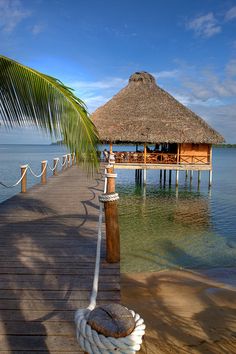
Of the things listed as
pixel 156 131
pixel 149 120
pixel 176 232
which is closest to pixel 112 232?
pixel 176 232

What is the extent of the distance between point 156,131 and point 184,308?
1589cm

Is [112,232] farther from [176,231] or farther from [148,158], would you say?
[148,158]

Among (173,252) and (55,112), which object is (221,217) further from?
(55,112)

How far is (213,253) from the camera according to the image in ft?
34.4

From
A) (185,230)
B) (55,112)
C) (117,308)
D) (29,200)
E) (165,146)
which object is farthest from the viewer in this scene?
(165,146)

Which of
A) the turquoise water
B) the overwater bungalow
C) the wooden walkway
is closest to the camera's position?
the wooden walkway

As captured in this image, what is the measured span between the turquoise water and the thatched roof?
3694mm

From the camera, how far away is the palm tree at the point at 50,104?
4.35 meters

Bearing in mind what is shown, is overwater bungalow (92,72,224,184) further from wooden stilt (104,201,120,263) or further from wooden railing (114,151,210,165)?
wooden stilt (104,201,120,263)

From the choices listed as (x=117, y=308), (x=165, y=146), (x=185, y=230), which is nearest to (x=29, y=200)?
(x=185, y=230)

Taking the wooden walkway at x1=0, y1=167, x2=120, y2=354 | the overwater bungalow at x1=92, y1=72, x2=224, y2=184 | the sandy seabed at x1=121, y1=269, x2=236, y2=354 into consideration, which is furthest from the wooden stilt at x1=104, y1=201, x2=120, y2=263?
the overwater bungalow at x1=92, y1=72, x2=224, y2=184

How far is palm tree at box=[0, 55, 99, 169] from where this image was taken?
14.3ft

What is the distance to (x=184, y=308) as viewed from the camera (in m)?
6.74

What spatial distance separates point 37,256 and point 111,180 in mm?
3391
